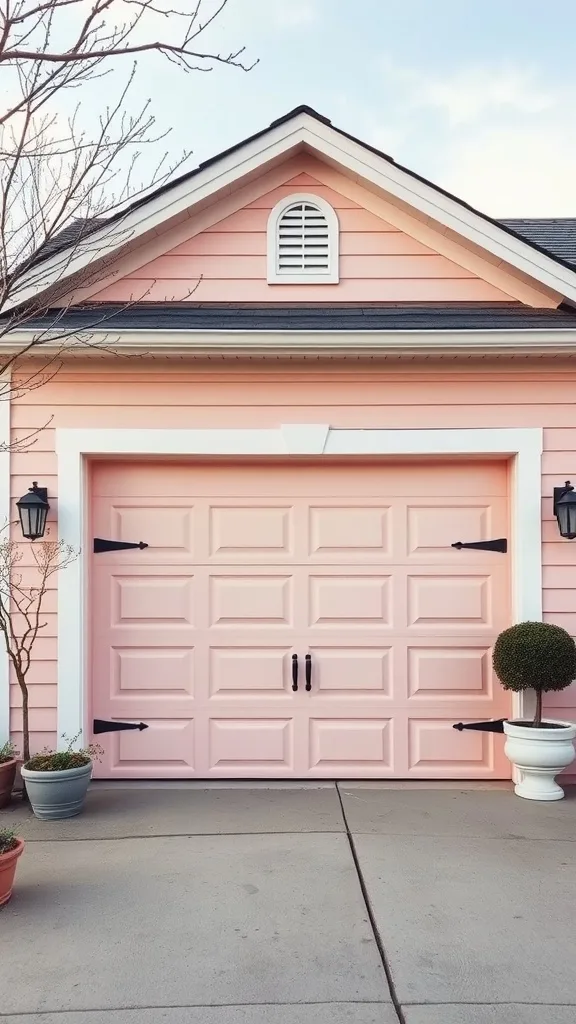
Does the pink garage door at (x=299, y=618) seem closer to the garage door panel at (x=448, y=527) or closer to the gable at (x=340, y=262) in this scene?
the garage door panel at (x=448, y=527)

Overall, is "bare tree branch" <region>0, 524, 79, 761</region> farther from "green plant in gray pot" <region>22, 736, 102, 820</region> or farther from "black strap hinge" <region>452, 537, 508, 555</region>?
"black strap hinge" <region>452, 537, 508, 555</region>

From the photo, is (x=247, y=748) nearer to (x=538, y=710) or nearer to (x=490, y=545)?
(x=538, y=710)

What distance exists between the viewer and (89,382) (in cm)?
583

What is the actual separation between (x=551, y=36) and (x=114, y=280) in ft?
16.9

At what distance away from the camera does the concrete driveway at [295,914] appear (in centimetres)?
296

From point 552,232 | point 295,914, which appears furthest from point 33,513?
point 552,232

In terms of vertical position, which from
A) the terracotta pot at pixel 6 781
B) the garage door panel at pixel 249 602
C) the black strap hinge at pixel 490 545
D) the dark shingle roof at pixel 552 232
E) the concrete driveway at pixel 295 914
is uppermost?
the dark shingle roof at pixel 552 232

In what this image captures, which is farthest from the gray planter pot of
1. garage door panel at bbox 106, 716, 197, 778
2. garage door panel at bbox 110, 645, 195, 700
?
garage door panel at bbox 110, 645, 195, 700

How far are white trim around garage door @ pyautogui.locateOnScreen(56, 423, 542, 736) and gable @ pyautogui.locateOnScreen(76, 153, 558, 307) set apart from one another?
1.09 meters

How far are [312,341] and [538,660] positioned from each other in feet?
8.63

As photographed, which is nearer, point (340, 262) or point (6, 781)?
point (6, 781)

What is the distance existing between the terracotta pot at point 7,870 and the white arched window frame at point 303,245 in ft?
14.0

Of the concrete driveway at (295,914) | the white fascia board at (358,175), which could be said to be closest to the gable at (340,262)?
the white fascia board at (358,175)

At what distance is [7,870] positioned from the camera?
3.72m
